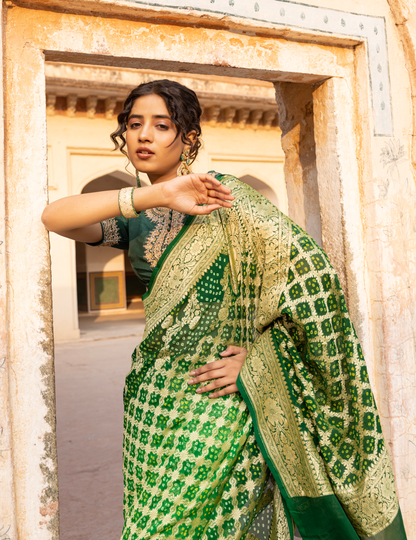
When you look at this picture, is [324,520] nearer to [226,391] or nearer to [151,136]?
[226,391]

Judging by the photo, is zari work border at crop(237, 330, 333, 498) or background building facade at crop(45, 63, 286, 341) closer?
zari work border at crop(237, 330, 333, 498)

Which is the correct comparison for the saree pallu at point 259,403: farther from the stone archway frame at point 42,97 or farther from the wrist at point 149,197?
the stone archway frame at point 42,97

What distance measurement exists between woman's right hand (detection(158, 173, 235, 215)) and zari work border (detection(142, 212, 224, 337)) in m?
0.13

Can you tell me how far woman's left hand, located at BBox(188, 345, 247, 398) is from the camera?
125 cm

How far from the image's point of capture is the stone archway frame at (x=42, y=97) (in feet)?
4.39

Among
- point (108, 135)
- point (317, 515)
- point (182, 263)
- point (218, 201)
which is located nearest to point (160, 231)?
point (182, 263)

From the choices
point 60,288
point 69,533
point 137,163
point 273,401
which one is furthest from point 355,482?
point 60,288

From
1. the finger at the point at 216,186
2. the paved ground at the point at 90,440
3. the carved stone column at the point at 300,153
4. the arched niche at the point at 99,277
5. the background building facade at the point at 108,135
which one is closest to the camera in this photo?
the finger at the point at 216,186

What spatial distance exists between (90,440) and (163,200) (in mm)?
2728

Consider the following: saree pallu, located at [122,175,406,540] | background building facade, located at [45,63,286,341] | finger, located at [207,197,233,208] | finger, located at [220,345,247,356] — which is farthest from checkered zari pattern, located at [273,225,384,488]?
background building facade, located at [45,63,286,341]

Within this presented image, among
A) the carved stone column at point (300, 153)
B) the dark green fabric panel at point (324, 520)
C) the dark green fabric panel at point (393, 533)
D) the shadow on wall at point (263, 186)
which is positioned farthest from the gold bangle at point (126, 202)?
the shadow on wall at point (263, 186)

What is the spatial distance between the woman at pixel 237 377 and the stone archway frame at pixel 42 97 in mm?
163

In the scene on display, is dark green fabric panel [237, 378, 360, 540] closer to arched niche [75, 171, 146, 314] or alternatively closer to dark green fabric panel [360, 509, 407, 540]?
dark green fabric panel [360, 509, 407, 540]

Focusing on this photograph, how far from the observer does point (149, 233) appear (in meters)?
1.38
